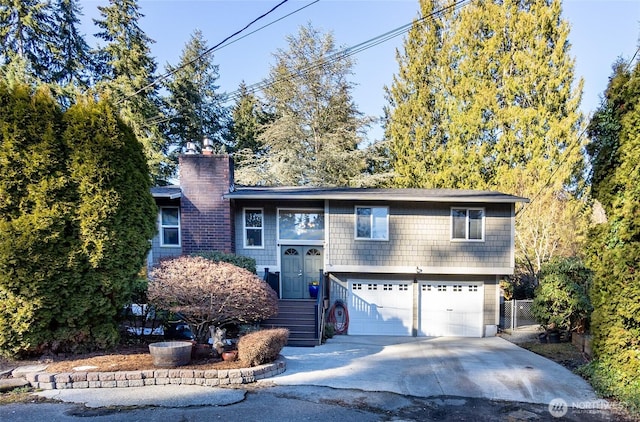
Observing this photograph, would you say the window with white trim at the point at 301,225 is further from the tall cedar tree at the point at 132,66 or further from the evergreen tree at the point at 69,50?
the evergreen tree at the point at 69,50

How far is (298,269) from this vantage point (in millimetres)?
10812

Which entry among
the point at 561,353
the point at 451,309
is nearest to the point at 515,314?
the point at 451,309

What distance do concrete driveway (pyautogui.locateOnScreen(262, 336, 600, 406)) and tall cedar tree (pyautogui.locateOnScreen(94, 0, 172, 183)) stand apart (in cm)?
1714

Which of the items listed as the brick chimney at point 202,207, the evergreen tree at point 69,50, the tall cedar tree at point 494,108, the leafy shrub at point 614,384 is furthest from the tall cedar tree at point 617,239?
the evergreen tree at point 69,50

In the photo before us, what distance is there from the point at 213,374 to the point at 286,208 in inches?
242

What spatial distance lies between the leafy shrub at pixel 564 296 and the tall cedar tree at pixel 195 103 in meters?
21.3

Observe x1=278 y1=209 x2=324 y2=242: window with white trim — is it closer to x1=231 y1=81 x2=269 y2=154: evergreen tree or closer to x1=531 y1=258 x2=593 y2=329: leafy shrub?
x1=531 y1=258 x2=593 y2=329: leafy shrub

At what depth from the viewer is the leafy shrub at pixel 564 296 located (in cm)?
861

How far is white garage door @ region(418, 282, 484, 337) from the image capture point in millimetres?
10719

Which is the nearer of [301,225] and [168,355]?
[168,355]

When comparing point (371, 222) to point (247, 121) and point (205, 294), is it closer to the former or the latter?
point (205, 294)

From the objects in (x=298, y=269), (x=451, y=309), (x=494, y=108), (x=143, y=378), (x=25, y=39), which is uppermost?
(x=25, y=39)

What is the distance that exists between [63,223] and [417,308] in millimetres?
9726

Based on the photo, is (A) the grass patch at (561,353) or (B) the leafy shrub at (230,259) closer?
(A) the grass patch at (561,353)
